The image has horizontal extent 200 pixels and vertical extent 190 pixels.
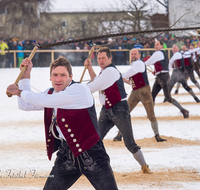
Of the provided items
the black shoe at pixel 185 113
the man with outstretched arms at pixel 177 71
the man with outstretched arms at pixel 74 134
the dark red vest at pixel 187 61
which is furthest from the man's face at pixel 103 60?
the dark red vest at pixel 187 61

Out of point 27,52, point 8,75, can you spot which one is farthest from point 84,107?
point 27,52

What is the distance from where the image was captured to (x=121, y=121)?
4898 mm

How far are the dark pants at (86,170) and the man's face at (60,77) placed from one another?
19.3 inches

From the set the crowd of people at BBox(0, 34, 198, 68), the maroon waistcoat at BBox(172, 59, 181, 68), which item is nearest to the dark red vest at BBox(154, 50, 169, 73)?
the maroon waistcoat at BBox(172, 59, 181, 68)

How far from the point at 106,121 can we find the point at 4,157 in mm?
2164

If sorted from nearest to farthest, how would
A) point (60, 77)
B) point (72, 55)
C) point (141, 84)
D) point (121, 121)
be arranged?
point (60, 77)
point (121, 121)
point (141, 84)
point (72, 55)

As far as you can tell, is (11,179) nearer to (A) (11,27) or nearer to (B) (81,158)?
(B) (81,158)

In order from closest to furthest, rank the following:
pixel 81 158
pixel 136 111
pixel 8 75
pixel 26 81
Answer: pixel 81 158
pixel 26 81
pixel 136 111
pixel 8 75

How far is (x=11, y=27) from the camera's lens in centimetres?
3853

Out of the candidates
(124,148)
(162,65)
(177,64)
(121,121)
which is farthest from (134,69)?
(177,64)

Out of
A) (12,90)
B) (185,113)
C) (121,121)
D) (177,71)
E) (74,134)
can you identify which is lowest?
(185,113)

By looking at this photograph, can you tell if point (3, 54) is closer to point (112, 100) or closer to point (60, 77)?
point (112, 100)

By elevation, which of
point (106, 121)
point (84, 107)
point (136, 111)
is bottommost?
point (136, 111)

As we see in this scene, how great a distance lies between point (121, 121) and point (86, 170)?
1989 mm
